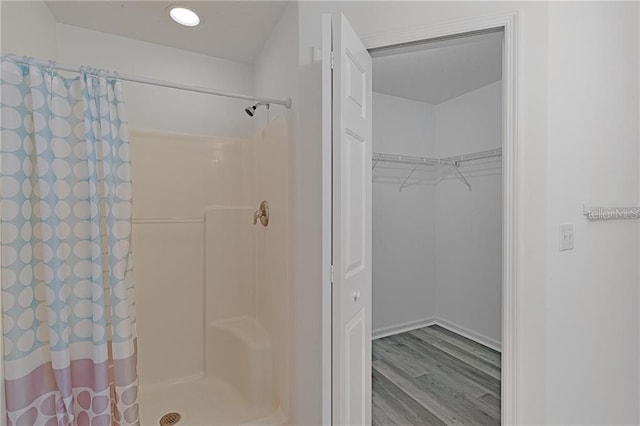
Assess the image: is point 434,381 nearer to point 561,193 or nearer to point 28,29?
point 561,193

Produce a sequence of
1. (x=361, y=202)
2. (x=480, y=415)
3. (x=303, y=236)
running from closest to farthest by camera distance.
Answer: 1. (x=361, y=202)
2. (x=303, y=236)
3. (x=480, y=415)

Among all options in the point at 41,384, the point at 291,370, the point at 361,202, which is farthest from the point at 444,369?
the point at 41,384

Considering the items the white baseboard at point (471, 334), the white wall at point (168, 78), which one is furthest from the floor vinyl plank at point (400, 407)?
the white wall at point (168, 78)

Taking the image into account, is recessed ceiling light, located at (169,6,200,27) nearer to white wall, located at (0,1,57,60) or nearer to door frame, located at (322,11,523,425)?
white wall, located at (0,1,57,60)

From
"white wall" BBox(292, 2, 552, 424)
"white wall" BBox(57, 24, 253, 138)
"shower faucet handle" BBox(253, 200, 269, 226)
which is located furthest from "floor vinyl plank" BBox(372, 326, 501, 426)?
"white wall" BBox(57, 24, 253, 138)

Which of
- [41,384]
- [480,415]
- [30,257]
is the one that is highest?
[30,257]

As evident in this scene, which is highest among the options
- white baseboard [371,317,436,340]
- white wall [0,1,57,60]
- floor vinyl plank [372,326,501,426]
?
white wall [0,1,57,60]

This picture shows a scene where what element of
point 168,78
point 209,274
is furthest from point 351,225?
point 168,78

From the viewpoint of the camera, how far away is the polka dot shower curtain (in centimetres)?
117

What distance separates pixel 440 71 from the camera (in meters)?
2.63

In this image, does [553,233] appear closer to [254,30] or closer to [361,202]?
[361,202]

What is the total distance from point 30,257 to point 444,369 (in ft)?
8.72

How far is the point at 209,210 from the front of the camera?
2328 millimetres

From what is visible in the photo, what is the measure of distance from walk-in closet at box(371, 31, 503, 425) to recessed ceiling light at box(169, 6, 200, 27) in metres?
1.30
